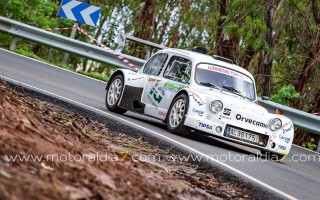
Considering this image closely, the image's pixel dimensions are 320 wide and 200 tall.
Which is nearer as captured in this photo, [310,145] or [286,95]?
[310,145]

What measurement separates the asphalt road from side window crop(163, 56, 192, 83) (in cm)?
83

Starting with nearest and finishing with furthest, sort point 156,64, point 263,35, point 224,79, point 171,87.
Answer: point 171,87
point 224,79
point 156,64
point 263,35

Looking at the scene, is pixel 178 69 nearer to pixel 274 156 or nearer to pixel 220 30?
pixel 274 156

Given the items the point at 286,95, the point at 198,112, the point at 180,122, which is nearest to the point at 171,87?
the point at 180,122

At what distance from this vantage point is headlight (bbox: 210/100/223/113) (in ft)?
38.6

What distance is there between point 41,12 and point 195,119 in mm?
18280

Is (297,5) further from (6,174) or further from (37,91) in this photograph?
(6,174)

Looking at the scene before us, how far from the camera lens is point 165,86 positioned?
13039 millimetres

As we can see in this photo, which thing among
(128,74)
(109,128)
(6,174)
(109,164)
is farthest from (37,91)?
(6,174)

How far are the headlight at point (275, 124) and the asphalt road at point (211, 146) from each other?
1.71 feet

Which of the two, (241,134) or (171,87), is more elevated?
(171,87)

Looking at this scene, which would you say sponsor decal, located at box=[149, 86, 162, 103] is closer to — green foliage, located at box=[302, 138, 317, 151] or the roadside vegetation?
green foliage, located at box=[302, 138, 317, 151]

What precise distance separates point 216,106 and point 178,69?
1.74 meters

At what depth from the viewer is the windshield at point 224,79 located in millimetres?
12922
